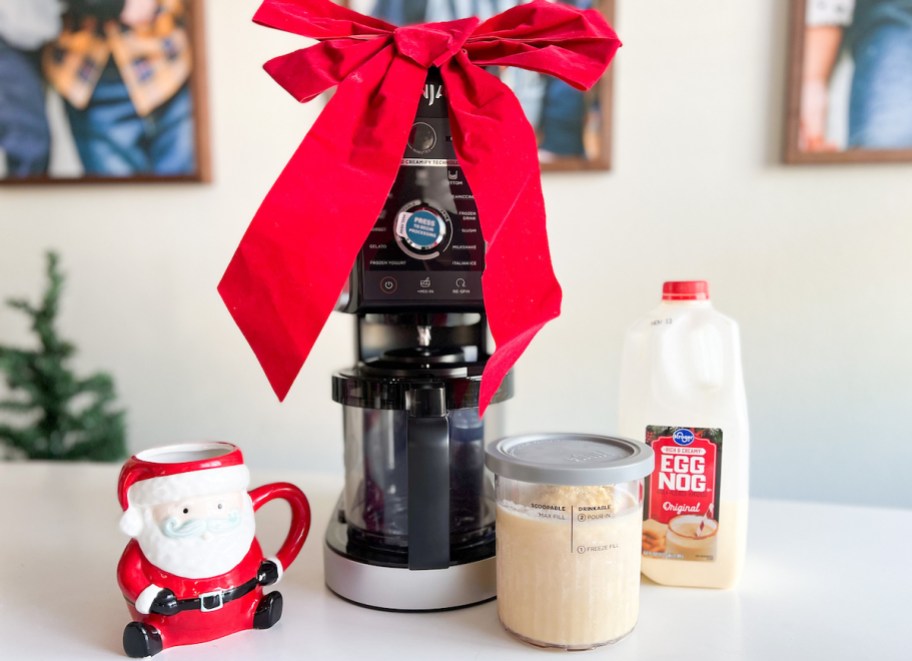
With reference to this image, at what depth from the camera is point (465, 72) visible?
0.54m

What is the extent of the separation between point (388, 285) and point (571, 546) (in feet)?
0.81

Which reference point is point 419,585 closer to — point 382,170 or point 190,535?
point 190,535

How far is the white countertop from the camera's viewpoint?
0.50 m

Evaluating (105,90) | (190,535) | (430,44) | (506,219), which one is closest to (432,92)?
(430,44)

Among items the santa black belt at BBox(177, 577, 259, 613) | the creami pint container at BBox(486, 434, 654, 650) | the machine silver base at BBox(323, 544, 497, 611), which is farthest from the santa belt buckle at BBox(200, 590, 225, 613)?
the creami pint container at BBox(486, 434, 654, 650)

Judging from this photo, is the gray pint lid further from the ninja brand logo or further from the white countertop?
the ninja brand logo

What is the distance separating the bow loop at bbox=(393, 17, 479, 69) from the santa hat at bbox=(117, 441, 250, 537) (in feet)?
1.12

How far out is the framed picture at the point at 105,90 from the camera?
4.41 ft

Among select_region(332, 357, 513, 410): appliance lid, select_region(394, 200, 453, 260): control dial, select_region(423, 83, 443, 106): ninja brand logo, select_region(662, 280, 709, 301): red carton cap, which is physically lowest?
select_region(332, 357, 513, 410): appliance lid

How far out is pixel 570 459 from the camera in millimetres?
512

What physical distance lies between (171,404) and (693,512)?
3.94 ft

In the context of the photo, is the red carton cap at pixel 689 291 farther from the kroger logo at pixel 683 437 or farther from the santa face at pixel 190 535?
the santa face at pixel 190 535

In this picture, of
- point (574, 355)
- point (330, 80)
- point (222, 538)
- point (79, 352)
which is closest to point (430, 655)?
point (222, 538)

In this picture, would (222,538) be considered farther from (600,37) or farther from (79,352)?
(79,352)
